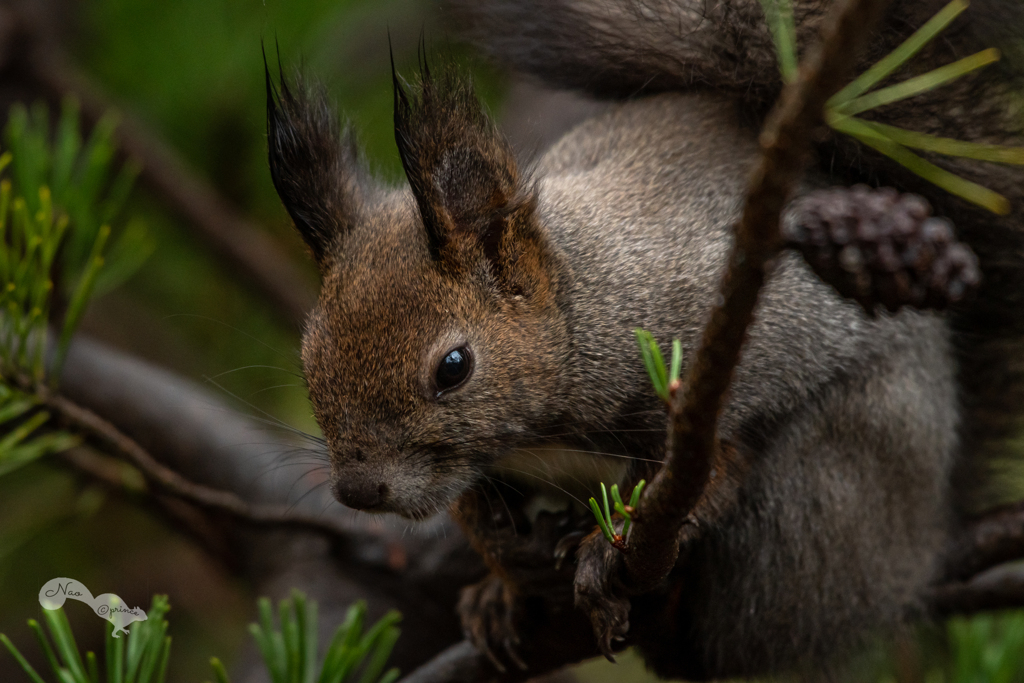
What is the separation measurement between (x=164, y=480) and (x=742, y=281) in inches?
57.3

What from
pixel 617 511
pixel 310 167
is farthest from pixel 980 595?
pixel 310 167

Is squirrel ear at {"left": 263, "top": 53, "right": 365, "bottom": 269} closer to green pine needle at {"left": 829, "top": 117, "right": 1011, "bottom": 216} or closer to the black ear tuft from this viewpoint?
the black ear tuft

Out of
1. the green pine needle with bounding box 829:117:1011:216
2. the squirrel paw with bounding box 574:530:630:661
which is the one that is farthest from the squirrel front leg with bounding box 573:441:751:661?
the green pine needle with bounding box 829:117:1011:216

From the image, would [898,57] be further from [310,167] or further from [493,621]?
[493,621]

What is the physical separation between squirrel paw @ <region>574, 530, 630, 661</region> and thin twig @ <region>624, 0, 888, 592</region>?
220mm

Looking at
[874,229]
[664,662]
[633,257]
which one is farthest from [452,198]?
[664,662]

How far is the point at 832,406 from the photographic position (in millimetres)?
1689

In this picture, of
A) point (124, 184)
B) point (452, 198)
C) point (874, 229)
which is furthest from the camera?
point (124, 184)

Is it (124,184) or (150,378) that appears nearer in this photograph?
(124,184)

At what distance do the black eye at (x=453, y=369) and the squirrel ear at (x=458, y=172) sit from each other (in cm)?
15

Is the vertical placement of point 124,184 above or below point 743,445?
above

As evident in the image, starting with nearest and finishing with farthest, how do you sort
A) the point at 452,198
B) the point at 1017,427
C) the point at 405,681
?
the point at 452,198 → the point at 405,681 → the point at 1017,427

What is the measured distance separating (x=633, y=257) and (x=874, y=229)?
2.55 feet

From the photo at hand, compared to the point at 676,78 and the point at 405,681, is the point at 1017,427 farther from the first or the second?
the point at 405,681
